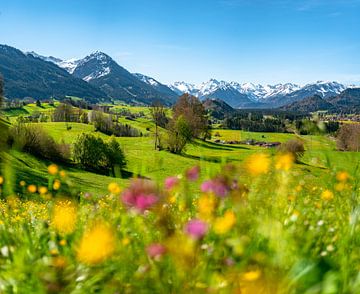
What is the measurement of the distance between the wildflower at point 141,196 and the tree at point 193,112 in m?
93.0

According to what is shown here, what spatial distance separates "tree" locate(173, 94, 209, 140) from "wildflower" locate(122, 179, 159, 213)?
9300cm

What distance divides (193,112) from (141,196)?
336ft

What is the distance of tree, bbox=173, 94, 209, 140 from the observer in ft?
325

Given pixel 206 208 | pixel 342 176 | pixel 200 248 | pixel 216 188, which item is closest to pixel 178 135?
pixel 342 176

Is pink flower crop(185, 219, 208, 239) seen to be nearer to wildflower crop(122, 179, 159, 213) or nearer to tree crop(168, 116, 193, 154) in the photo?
wildflower crop(122, 179, 159, 213)

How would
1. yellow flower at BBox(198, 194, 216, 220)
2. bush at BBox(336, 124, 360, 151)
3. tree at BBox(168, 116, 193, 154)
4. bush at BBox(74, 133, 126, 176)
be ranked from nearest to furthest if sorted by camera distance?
yellow flower at BBox(198, 194, 216, 220) → bush at BBox(336, 124, 360, 151) → bush at BBox(74, 133, 126, 176) → tree at BBox(168, 116, 193, 154)

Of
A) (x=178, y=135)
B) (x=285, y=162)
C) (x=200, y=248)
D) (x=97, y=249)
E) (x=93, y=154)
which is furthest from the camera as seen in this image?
(x=178, y=135)

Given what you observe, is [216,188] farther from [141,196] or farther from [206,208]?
[141,196]

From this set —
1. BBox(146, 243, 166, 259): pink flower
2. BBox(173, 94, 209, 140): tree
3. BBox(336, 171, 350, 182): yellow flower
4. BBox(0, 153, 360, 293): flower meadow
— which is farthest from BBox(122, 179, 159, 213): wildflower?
BBox(173, 94, 209, 140): tree

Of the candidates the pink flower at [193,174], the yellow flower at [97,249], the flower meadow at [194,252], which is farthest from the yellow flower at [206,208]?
the yellow flower at [97,249]

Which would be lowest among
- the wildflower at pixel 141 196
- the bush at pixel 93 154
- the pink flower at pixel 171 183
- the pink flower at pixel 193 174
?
the bush at pixel 93 154

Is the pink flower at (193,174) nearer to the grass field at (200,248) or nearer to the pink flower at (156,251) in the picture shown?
the grass field at (200,248)

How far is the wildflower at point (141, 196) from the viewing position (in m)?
2.24

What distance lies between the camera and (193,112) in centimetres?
10425
